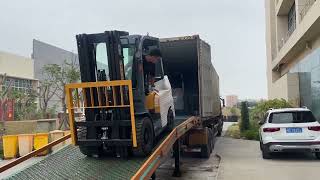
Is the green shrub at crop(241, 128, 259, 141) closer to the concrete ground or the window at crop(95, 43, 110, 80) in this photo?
the concrete ground

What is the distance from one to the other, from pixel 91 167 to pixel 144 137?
110cm

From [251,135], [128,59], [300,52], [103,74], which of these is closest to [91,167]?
[103,74]

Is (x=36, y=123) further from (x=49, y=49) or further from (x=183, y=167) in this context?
(x=49, y=49)

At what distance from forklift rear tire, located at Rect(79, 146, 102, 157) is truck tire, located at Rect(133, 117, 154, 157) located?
86cm

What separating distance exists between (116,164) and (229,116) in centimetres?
4292

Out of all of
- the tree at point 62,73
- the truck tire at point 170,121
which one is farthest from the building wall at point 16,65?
the truck tire at point 170,121

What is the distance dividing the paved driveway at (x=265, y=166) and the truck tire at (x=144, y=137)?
3339 millimetres

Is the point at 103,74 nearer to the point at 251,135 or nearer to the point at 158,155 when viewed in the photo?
the point at 158,155

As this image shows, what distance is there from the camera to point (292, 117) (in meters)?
13.2

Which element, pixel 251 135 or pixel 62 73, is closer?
pixel 251 135

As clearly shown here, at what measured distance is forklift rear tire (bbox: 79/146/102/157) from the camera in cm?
818

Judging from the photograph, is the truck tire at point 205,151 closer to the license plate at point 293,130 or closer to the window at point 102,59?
the license plate at point 293,130

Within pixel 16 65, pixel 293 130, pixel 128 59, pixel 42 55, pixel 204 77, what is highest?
pixel 42 55

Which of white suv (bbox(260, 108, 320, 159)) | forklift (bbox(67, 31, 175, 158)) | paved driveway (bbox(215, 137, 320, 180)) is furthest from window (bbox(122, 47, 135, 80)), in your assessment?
white suv (bbox(260, 108, 320, 159))
